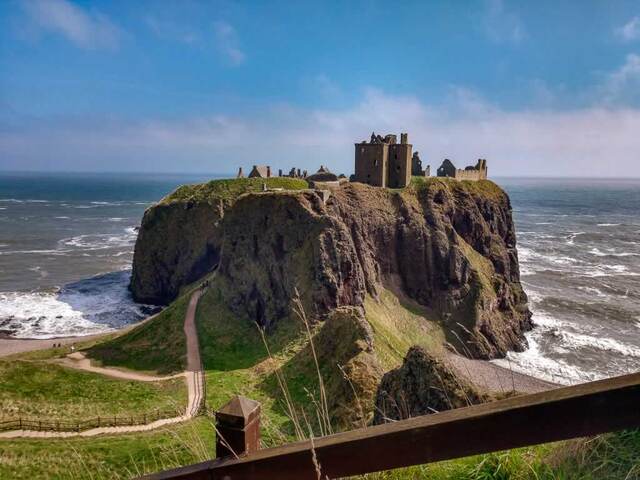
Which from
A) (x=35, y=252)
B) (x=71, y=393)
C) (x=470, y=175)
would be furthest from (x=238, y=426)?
(x=35, y=252)

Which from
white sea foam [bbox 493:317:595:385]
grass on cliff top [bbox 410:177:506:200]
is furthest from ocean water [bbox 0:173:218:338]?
white sea foam [bbox 493:317:595:385]

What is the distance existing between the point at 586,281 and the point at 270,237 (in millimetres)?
56313

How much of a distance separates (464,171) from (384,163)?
58.7ft

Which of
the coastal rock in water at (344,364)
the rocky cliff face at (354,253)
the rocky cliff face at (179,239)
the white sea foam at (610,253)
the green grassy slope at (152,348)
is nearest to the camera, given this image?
the coastal rock in water at (344,364)

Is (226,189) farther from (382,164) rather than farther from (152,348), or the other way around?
(152,348)

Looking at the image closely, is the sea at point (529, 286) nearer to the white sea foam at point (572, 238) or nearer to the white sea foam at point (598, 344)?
the white sea foam at point (598, 344)

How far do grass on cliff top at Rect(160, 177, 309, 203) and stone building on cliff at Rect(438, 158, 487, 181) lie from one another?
20.5 meters

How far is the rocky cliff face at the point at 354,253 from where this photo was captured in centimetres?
3888

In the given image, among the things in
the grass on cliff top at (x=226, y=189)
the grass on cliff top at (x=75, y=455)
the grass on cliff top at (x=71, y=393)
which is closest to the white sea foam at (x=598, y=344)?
the grass on cliff top at (x=226, y=189)

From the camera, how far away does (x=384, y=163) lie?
53156mm

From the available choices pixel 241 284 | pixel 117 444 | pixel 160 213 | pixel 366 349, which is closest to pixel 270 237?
pixel 241 284

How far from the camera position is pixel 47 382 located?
30.8 metres

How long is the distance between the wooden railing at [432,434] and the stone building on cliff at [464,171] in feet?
A: 210

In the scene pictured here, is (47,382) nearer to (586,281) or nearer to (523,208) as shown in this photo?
(586,281)
